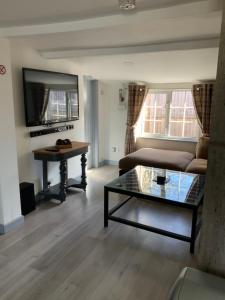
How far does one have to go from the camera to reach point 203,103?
182 inches

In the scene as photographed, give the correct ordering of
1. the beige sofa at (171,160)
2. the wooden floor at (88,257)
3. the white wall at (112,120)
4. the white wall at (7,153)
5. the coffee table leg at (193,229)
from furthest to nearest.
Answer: the white wall at (112,120)
the beige sofa at (171,160)
the white wall at (7,153)
the coffee table leg at (193,229)
the wooden floor at (88,257)

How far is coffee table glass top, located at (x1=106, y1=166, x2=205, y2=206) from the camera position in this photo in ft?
8.73

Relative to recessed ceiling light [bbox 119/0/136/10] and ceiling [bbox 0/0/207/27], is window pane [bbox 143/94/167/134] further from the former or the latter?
recessed ceiling light [bbox 119/0/136/10]

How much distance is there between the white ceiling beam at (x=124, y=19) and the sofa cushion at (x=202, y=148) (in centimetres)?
298

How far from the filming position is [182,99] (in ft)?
16.6

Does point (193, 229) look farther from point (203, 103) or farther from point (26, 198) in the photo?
point (203, 103)

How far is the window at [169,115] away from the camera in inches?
198

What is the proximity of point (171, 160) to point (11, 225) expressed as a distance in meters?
2.60

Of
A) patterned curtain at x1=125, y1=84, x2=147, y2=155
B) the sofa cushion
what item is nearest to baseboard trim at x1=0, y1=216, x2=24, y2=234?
patterned curtain at x1=125, y1=84, x2=147, y2=155

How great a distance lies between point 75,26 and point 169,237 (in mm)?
2309

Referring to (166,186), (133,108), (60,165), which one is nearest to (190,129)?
(133,108)

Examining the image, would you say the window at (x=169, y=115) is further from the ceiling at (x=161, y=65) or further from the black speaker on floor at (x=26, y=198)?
the black speaker on floor at (x=26, y=198)

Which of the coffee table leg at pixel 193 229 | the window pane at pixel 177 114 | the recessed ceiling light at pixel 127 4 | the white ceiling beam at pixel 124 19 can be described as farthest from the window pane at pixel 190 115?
the recessed ceiling light at pixel 127 4

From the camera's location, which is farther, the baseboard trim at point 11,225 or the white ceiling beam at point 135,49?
the baseboard trim at point 11,225
